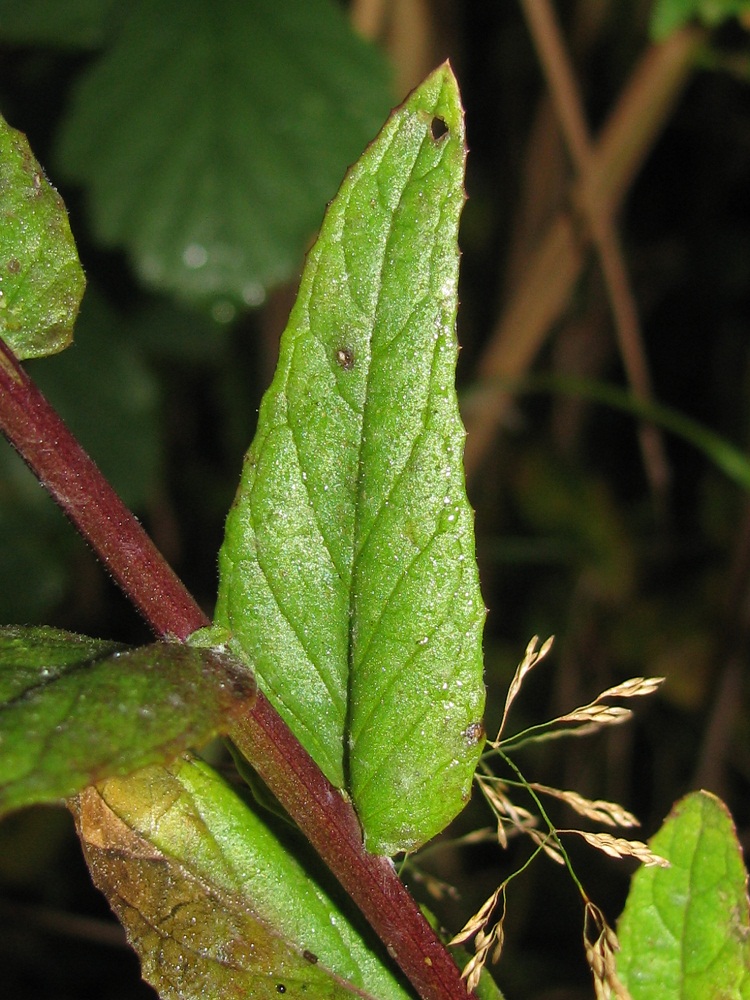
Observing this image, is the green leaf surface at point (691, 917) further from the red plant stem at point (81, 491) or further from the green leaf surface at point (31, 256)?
the green leaf surface at point (31, 256)

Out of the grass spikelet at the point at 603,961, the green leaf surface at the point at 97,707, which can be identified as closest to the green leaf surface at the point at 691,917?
the grass spikelet at the point at 603,961

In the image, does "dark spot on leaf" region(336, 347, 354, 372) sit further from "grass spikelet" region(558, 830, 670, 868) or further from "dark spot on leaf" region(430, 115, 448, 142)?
"grass spikelet" region(558, 830, 670, 868)

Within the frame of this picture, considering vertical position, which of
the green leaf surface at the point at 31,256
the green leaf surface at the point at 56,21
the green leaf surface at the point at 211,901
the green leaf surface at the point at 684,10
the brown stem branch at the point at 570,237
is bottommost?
the brown stem branch at the point at 570,237

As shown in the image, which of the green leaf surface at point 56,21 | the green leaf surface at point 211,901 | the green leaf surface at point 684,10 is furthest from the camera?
the green leaf surface at point 56,21

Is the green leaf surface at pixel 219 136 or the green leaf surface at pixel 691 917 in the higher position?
the green leaf surface at pixel 219 136

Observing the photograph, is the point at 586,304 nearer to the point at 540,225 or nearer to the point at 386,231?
the point at 540,225

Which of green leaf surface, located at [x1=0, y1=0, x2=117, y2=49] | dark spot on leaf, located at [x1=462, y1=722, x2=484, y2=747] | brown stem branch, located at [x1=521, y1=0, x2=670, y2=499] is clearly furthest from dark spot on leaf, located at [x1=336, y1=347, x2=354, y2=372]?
brown stem branch, located at [x1=521, y1=0, x2=670, y2=499]

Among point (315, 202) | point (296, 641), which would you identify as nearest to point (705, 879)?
point (296, 641)
